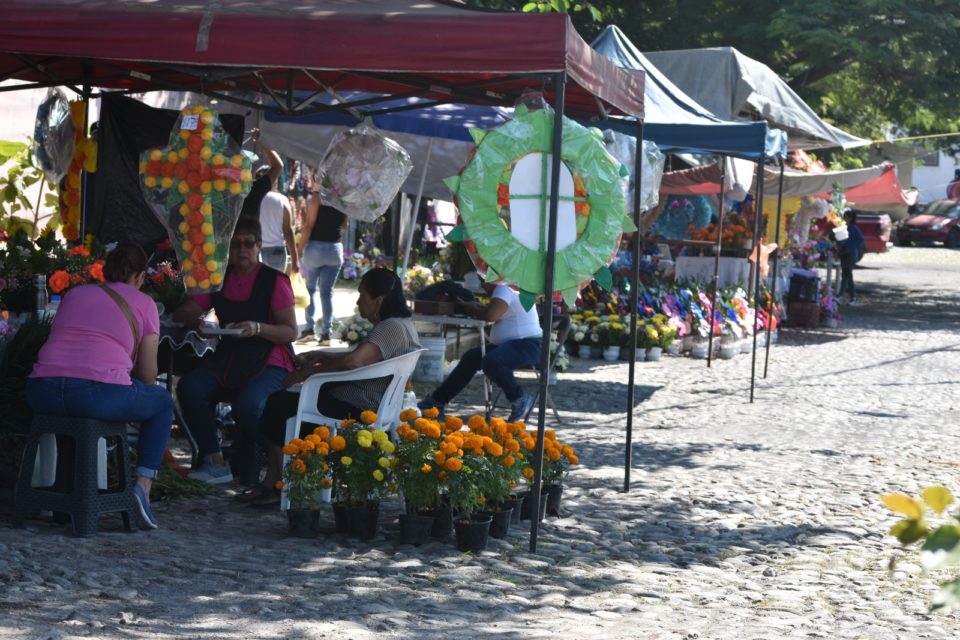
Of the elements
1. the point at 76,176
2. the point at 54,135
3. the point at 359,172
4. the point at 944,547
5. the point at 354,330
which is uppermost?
the point at 54,135

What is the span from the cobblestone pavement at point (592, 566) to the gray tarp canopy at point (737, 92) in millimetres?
6888

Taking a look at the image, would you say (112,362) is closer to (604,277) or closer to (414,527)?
(414,527)

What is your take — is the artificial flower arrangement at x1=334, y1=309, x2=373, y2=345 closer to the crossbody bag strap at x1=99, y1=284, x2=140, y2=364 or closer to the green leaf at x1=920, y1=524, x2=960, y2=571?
the crossbody bag strap at x1=99, y1=284, x2=140, y2=364

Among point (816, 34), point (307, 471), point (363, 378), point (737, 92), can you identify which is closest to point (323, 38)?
point (363, 378)

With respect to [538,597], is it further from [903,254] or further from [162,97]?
[903,254]

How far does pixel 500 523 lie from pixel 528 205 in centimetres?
156

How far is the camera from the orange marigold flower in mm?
7570

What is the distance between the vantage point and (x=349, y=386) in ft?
23.6

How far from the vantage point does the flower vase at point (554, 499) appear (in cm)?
720

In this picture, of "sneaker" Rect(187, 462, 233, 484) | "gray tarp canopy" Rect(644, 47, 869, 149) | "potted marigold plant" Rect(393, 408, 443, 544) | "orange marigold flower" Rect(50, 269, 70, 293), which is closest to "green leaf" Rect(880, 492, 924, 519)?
"potted marigold plant" Rect(393, 408, 443, 544)

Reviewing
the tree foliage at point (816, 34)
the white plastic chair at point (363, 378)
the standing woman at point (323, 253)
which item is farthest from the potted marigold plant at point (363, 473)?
the tree foliage at point (816, 34)

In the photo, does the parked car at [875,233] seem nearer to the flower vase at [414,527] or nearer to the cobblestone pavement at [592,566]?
the cobblestone pavement at [592,566]

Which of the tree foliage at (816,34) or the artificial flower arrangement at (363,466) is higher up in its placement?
the tree foliage at (816,34)

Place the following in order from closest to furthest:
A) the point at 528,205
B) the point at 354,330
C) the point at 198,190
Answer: the point at 528,205 < the point at 198,190 < the point at 354,330
